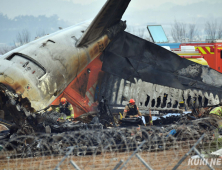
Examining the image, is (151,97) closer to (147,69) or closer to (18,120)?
(147,69)

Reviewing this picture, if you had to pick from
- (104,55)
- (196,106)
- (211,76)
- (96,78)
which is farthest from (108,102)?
(211,76)

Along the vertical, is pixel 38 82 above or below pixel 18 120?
above

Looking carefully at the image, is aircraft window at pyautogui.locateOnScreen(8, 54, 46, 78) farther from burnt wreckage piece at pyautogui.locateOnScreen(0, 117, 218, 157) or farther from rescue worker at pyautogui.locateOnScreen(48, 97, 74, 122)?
rescue worker at pyautogui.locateOnScreen(48, 97, 74, 122)

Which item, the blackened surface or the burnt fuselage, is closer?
the burnt fuselage

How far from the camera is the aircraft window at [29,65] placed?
10.2 metres

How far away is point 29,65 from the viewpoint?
406 inches

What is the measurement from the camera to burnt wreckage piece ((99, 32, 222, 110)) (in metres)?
15.0

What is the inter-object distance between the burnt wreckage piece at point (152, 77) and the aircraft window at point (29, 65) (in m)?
5.05

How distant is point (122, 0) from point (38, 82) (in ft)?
16.4

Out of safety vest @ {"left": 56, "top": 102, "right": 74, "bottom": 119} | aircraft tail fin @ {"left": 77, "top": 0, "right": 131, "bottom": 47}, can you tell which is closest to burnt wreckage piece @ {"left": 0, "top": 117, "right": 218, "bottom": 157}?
safety vest @ {"left": 56, "top": 102, "right": 74, "bottom": 119}

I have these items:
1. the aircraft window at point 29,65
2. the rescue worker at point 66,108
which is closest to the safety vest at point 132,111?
the rescue worker at point 66,108

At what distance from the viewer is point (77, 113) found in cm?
1448

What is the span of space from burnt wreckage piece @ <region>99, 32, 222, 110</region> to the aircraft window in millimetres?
5053

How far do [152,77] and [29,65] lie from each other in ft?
23.1
